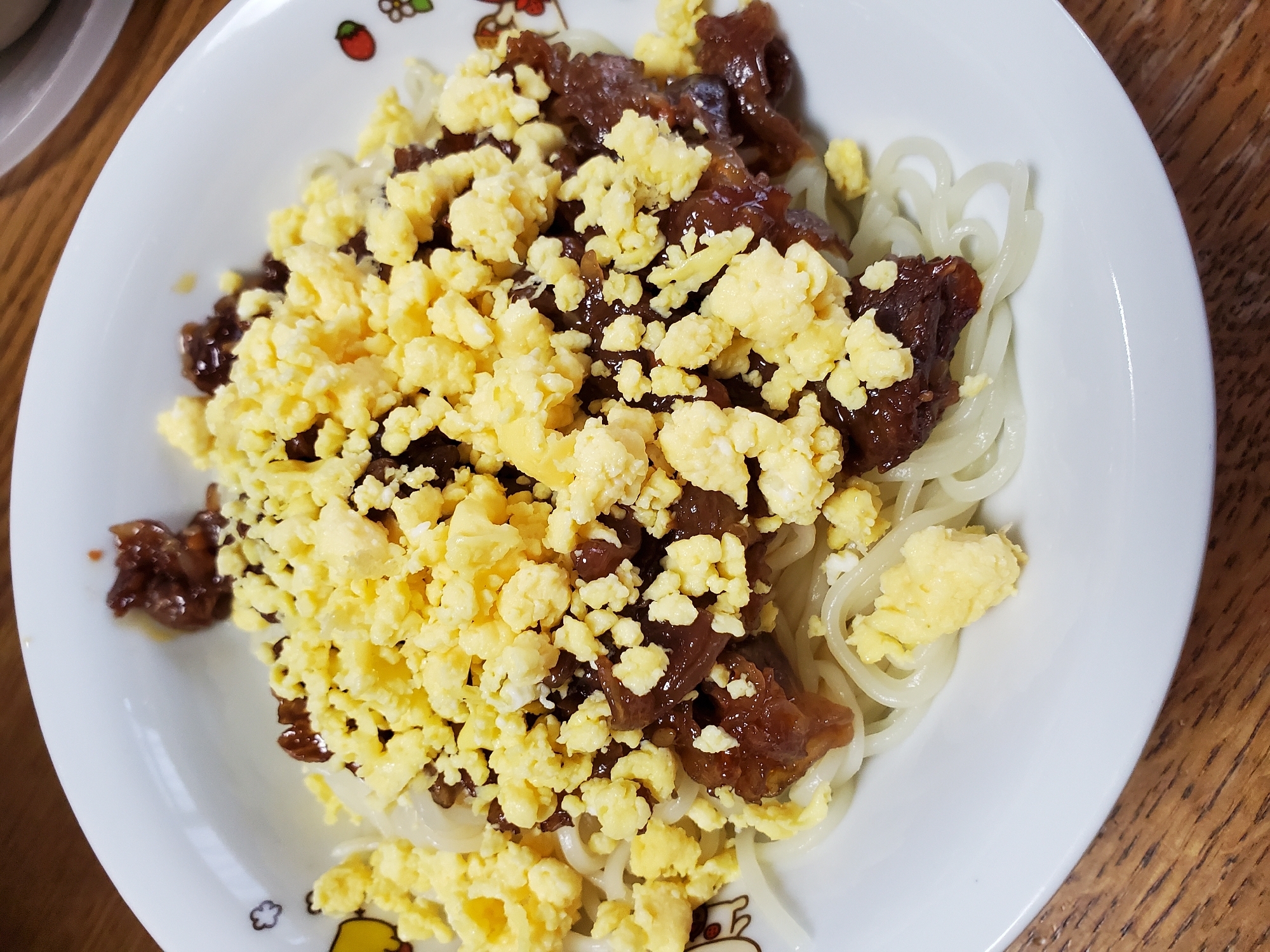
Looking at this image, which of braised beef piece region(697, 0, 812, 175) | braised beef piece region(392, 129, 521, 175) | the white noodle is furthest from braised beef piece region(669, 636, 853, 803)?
braised beef piece region(392, 129, 521, 175)

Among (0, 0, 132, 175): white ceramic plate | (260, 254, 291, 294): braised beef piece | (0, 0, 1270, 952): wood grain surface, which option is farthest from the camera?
(0, 0, 132, 175): white ceramic plate

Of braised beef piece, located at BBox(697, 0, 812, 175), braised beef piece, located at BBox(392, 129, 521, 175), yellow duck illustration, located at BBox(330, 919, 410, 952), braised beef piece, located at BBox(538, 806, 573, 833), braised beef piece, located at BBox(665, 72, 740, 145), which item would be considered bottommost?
yellow duck illustration, located at BBox(330, 919, 410, 952)

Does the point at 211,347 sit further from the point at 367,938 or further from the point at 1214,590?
the point at 1214,590

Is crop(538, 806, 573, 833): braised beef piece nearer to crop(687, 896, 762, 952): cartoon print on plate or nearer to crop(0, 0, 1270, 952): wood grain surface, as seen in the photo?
crop(687, 896, 762, 952): cartoon print on plate

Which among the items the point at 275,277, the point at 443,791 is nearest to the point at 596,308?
the point at 275,277

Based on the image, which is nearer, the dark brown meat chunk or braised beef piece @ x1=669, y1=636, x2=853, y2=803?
braised beef piece @ x1=669, y1=636, x2=853, y2=803

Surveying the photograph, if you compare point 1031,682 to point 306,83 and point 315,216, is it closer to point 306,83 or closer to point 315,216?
point 315,216

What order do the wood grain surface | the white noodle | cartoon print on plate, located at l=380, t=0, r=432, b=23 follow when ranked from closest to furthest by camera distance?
the white noodle → the wood grain surface → cartoon print on plate, located at l=380, t=0, r=432, b=23
